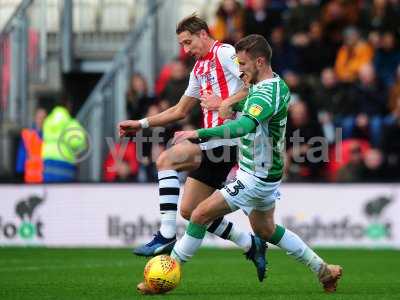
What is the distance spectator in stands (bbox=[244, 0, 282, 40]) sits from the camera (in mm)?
18922

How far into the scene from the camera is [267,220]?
922 centimetres

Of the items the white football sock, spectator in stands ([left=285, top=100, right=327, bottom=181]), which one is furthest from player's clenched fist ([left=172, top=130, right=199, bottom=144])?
spectator in stands ([left=285, top=100, right=327, bottom=181])

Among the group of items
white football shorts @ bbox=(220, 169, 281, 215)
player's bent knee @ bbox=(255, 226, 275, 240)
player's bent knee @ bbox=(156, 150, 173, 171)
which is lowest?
player's bent knee @ bbox=(255, 226, 275, 240)

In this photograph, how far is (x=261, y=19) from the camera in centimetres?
1914

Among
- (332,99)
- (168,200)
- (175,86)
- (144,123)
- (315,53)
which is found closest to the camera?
(144,123)

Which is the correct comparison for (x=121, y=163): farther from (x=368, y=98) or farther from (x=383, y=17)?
(x=383, y=17)

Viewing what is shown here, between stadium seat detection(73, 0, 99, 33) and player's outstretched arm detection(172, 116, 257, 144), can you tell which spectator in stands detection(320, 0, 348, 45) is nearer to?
stadium seat detection(73, 0, 99, 33)

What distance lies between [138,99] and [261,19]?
2842 millimetres

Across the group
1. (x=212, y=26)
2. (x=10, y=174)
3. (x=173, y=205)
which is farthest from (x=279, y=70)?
(x=173, y=205)

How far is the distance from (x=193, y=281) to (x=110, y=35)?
10.6 meters

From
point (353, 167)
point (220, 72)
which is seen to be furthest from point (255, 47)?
point (353, 167)

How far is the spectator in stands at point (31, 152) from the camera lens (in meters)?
17.7

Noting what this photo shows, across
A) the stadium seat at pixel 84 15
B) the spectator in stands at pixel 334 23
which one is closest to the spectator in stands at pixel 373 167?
the spectator in stands at pixel 334 23

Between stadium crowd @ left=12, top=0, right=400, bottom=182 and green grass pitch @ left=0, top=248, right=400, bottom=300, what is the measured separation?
5.69 feet
